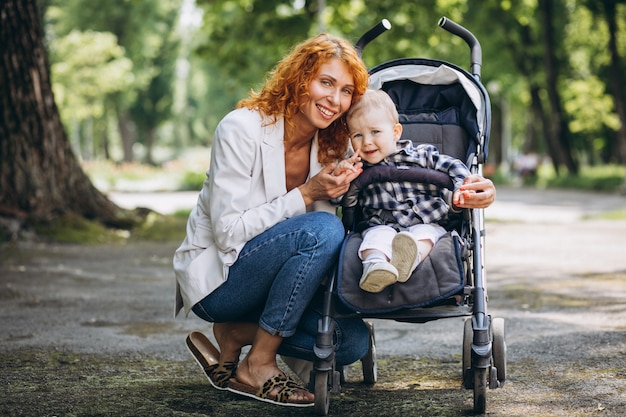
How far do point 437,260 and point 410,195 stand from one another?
1.50 ft

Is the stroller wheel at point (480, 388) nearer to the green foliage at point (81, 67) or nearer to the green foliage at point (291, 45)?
the green foliage at point (291, 45)

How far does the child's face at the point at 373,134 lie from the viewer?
4105 millimetres

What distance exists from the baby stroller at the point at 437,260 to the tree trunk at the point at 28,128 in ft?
23.7

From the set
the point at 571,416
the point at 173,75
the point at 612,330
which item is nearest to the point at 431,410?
the point at 571,416

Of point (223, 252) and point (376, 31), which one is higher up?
point (376, 31)

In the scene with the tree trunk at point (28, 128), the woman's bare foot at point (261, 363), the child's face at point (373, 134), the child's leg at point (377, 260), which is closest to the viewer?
the child's leg at point (377, 260)

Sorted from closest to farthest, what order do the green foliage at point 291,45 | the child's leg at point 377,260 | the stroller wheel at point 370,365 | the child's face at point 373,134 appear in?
1. the child's leg at point 377,260
2. the child's face at point 373,134
3. the stroller wheel at point 370,365
4. the green foliage at point 291,45

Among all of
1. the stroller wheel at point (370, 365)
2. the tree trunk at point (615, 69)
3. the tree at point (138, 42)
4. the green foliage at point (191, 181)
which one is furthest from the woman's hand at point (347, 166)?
the tree at point (138, 42)

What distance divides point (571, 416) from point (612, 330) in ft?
7.22

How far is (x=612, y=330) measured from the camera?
19.0 feet

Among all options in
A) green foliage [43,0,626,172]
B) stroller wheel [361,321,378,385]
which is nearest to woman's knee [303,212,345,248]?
stroller wheel [361,321,378,385]

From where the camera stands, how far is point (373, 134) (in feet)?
13.5

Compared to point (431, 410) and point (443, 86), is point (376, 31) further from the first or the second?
point (431, 410)

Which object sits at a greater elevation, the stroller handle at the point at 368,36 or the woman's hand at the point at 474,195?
the stroller handle at the point at 368,36
